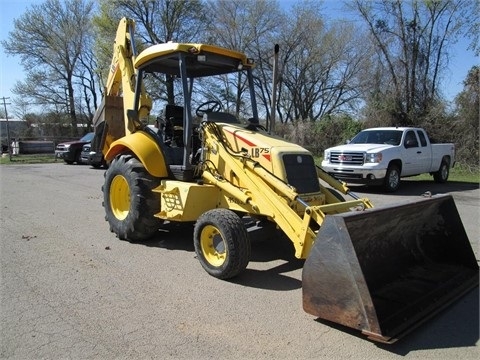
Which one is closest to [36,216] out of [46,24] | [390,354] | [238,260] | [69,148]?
[238,260]

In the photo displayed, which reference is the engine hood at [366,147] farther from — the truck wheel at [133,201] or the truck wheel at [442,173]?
the truck wheel at [133,201]

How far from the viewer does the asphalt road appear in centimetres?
364

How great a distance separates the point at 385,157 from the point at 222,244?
29.4 ft

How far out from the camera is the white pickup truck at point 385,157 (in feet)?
42.1

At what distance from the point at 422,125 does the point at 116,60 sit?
19.8 m

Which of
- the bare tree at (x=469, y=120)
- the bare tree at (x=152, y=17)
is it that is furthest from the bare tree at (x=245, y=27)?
the bare tree at (x=469, y=120)

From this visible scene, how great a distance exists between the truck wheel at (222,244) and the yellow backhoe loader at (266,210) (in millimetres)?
13

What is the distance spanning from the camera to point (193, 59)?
6.54 m

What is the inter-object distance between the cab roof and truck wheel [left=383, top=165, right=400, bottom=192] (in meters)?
7.43

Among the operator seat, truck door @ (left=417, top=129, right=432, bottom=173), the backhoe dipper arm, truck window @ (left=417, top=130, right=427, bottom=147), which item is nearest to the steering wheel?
the operator seat

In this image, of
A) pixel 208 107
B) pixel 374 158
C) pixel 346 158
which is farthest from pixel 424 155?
pixel 208 107

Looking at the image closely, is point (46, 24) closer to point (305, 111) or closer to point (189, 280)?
point (305, 111)

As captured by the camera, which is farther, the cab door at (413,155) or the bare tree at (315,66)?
the bare tree at (315,66)

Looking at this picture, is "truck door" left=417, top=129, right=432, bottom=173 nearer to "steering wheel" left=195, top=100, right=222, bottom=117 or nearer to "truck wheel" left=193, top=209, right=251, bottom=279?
"steering wheel" left=195, top=100, right=222, bottom=117
